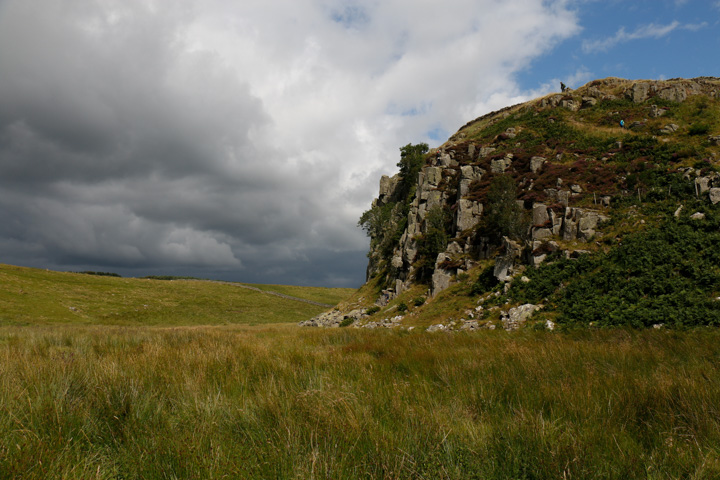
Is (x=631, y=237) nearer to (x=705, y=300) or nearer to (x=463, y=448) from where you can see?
(x=705, y=300)

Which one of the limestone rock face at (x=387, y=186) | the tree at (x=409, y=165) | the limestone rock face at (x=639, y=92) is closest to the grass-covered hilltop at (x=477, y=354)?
the limestone rock face at (x=639, y=92)

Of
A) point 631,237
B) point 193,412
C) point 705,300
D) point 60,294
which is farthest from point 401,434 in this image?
point 60,294

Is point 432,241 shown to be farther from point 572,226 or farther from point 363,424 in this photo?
point 363,424

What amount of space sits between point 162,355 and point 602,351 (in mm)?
8854

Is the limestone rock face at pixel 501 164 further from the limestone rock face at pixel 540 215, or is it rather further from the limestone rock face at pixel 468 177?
the limestone rock face at pixel 540 215

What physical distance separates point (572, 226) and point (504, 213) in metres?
5.47

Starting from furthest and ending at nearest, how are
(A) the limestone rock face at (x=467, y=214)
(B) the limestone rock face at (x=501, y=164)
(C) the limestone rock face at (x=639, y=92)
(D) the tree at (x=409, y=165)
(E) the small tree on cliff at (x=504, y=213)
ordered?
(D) the tree at (x=409, y=165)
(C) the limestone rock face at (x=639, y=92)
(B) the limestone rock face at (x=501, y=164)
(A) the limestone rock face at (x=467, y=214)
(E) the small tree on cliff at (x=504, y=213)

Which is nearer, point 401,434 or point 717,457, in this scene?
point 717,457

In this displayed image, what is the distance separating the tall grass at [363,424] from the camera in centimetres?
212

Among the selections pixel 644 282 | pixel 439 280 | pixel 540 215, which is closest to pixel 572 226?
pixel 540 215

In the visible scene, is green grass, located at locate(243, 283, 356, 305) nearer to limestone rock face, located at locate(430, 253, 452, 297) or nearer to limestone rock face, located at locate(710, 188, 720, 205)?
limestone rock face, located at locate(430, 253, 452, 297)

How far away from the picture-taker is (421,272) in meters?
34.1

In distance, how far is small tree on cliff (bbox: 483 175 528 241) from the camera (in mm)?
26578

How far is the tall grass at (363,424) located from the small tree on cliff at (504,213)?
23.1 metres
